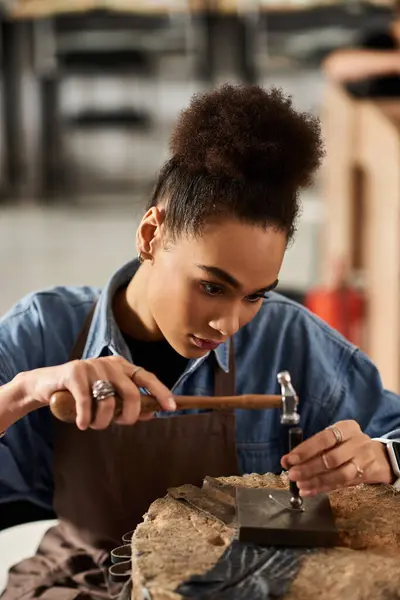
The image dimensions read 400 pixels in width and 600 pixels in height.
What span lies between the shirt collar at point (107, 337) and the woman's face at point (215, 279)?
182 millimetres

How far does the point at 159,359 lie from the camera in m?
1.71

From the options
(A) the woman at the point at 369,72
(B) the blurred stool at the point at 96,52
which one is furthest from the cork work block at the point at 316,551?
(B) the blurred stool at the point at 96,52

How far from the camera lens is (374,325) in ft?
11.8

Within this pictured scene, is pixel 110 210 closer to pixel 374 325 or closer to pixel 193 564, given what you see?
pixel 374 325

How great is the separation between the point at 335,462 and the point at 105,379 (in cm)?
40

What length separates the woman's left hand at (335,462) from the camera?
131 centimetres

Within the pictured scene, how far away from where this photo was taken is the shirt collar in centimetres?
163

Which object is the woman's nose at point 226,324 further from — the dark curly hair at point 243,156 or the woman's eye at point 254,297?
the dark curly hair at point 243,156

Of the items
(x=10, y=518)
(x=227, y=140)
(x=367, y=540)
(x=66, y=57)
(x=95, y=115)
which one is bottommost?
(x=10, y=518)

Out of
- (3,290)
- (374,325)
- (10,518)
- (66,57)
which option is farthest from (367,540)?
(66,57)

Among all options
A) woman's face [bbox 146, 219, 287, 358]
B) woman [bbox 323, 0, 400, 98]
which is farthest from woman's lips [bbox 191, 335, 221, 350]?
woman [bbox 323, 0, 400, 98]

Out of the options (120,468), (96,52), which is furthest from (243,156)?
(96,52)

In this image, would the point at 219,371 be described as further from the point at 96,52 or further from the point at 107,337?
the point at 96,52

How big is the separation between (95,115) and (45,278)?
140 inches
